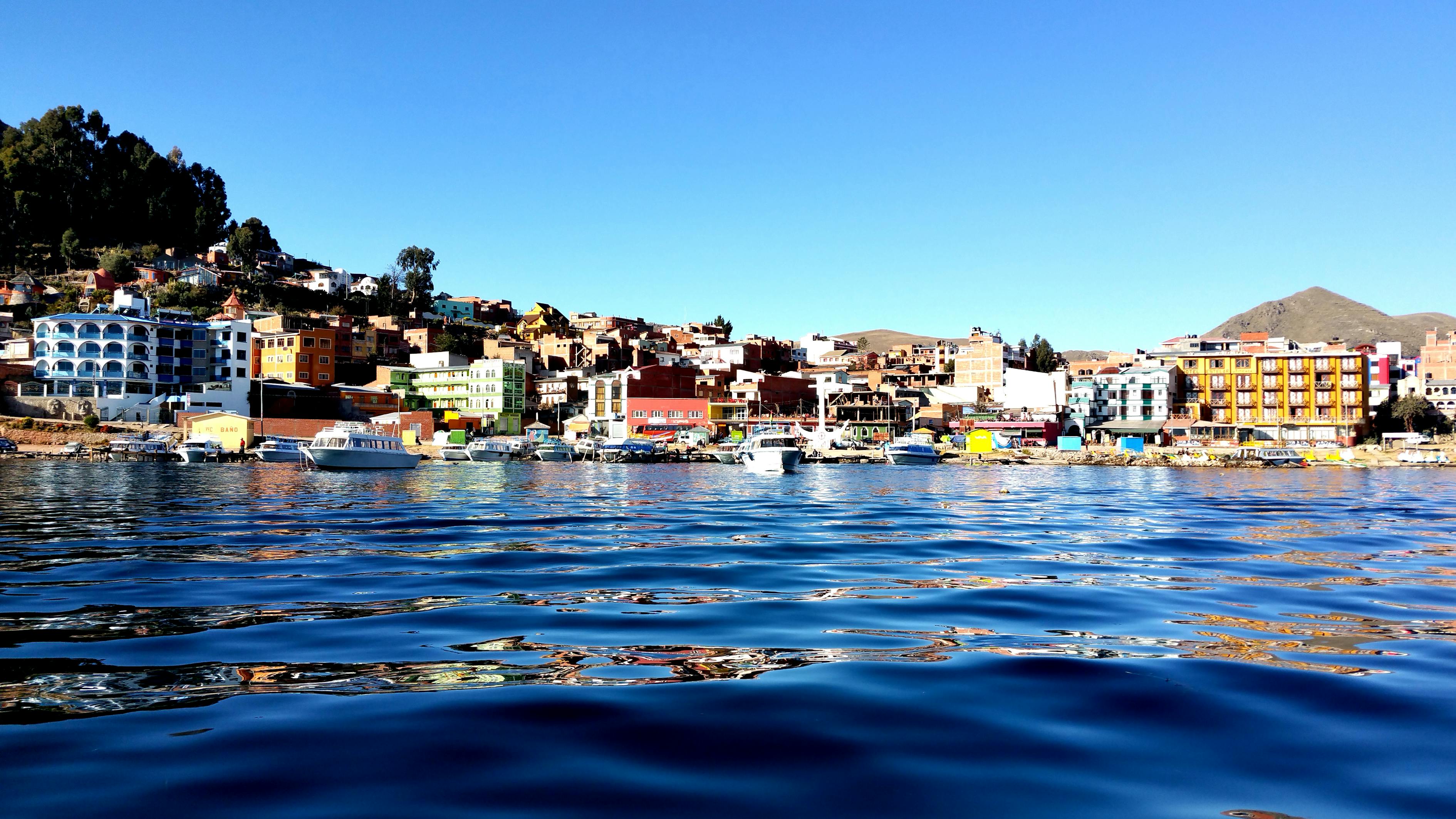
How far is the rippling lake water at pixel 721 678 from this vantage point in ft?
13.1

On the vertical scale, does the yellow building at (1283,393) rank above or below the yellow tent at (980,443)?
above

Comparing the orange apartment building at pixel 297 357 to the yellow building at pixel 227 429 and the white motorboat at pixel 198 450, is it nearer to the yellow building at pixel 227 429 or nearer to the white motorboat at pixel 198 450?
the yellow building at pixel 227 429

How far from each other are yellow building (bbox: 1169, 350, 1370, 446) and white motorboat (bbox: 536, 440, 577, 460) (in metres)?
60.5

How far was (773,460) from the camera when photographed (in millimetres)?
54125

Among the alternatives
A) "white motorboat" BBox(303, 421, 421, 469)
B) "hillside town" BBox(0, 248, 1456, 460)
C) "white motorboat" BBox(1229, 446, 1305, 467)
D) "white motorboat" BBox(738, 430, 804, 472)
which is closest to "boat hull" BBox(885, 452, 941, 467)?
"hillside town" BBox(0, 248, 1456, 460)

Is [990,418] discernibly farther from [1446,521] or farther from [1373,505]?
[1446,521]

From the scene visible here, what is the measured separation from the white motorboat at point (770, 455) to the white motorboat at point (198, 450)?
36.1 meters

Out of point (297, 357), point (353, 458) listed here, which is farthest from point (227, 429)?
point (353, 458)

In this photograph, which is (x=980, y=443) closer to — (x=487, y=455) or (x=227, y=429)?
(x=487, y=455)

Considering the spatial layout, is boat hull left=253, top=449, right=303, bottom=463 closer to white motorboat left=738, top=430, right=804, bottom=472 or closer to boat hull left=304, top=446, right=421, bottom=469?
boat hull left=304, top=446, right=421, bottom=469

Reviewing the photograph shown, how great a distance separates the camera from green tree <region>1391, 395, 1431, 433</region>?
291 ft

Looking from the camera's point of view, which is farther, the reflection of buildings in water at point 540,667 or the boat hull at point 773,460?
the boat hull at point 773,460

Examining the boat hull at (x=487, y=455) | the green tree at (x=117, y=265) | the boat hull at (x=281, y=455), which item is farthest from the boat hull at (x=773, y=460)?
the green tree at (x=117, y=265)

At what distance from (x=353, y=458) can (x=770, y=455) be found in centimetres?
2370
